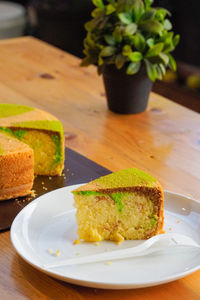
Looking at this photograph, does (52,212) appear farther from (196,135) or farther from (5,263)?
(196,135)

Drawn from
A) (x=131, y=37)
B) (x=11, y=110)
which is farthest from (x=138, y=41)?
(x=11, y=110)

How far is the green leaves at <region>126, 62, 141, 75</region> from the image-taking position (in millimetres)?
1671

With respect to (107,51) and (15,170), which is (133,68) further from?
(15,170)

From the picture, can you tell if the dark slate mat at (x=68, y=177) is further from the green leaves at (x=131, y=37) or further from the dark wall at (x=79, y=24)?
the dark wall at (x=79, y=24)

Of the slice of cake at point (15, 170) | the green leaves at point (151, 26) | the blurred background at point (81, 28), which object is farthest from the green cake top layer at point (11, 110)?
the blurred background at point (81, 28)

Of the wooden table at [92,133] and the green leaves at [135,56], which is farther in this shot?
the green leaves at [135,56]

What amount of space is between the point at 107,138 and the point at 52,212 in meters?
0.56

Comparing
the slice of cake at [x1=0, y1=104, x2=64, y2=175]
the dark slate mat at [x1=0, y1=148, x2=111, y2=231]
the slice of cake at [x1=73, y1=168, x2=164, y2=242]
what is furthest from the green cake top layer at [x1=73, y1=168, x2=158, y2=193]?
the slice of cake at [x1=0, y1=104, x2=64, y2=175]

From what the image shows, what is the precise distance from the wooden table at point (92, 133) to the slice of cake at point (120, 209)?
0.14 m

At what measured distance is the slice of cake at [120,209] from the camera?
1084 mm

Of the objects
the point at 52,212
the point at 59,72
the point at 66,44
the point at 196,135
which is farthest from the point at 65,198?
the point at 66,44

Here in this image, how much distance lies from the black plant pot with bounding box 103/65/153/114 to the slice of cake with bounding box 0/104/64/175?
14.5 inches

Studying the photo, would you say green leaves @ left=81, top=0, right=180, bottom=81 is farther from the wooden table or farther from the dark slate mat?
the dark slate mat

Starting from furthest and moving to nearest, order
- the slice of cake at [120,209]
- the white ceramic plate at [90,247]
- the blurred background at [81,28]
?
the blurred background at [81,28] < the slice of cake at [120,209] < the white ceramic plate at [90,247]
